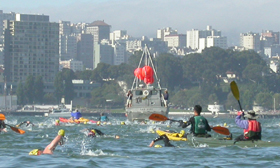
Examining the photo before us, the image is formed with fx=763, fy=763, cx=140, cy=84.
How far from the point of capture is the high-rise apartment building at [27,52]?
19238 centimetres

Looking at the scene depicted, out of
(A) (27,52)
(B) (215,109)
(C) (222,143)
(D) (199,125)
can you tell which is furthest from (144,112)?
(A) (27,52)

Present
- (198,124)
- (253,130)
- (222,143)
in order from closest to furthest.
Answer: (253,130)
(198,124)
(222,143)

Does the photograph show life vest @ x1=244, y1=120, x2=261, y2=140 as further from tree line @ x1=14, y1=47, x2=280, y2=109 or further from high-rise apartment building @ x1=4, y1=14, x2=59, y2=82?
high-rise apartment building @ x1=4, y1=14, x2=59, y2=82

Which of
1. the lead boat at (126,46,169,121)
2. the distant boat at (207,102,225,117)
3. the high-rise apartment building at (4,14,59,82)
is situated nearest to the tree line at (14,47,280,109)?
the distant boat at (207,102,225,117)

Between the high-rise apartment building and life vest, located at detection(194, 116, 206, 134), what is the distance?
166 meters

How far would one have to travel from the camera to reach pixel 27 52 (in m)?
195

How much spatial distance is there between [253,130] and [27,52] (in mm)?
172409

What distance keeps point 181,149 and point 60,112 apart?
102583 millimetres

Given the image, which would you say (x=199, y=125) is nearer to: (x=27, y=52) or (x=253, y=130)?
(x=253, y=130)

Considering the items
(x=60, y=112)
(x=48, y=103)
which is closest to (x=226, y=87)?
(x=48, y=103)

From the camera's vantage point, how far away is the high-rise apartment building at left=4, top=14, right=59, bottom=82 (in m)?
192

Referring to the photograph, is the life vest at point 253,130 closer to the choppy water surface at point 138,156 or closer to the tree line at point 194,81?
the choppy water surface at point 138,156

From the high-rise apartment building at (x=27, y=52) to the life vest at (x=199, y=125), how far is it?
166m

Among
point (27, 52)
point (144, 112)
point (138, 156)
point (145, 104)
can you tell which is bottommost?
point (138, 156)
